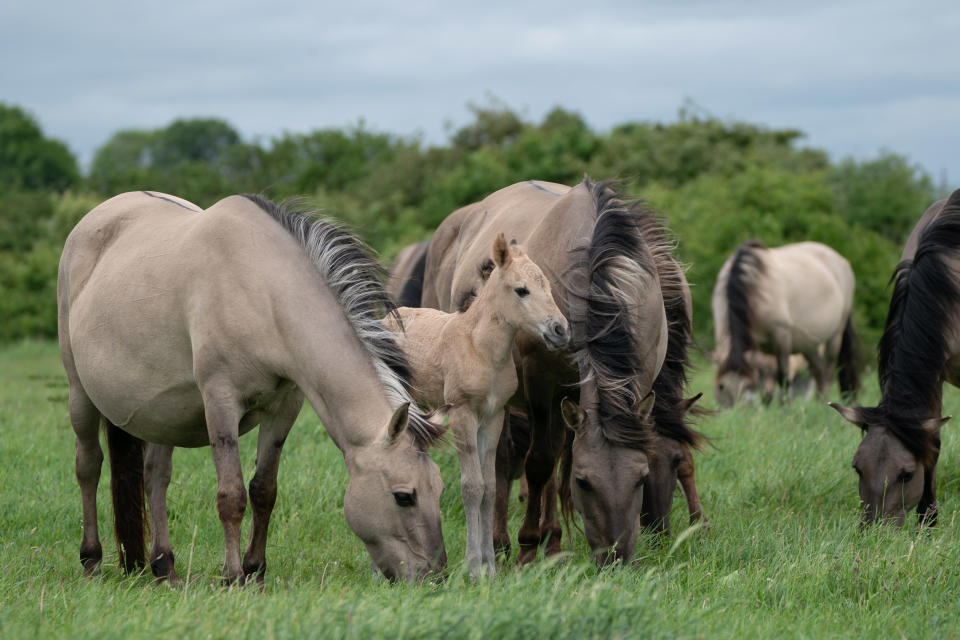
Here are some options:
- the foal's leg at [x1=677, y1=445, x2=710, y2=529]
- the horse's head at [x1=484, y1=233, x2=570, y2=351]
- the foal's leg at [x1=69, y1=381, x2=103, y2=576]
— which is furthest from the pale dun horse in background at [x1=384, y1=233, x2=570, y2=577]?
the foal's leg at [x1=69, y1=381, x2=103, y2=576]

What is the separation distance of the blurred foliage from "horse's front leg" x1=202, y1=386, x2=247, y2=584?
10719mm

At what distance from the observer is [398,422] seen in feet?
14.0

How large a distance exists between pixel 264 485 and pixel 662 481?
223 centimetres

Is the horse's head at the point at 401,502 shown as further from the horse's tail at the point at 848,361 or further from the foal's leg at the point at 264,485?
the horse's tail at the point at 848,361

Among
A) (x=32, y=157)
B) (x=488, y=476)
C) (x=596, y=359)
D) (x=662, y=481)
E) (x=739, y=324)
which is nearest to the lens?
(x=596, y=359)

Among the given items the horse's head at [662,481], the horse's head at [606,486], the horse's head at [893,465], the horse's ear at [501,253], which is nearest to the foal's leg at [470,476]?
the horse's head at [606,486]

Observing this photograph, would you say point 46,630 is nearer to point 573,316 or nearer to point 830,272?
point 573,316

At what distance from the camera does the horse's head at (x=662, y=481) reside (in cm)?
550

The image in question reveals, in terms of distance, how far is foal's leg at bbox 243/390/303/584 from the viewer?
4949 millimetres

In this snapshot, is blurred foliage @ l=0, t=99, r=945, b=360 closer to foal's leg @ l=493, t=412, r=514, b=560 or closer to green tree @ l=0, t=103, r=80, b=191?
→ green tree @ l=0, t=103, r=80, b=191

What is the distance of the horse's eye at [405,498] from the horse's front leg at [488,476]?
24.7 inches

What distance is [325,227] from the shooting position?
4.97 m

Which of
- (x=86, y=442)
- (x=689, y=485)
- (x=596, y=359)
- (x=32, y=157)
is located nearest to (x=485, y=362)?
(x=596, y=359)

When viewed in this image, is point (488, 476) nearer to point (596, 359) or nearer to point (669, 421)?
point (596, 359)
